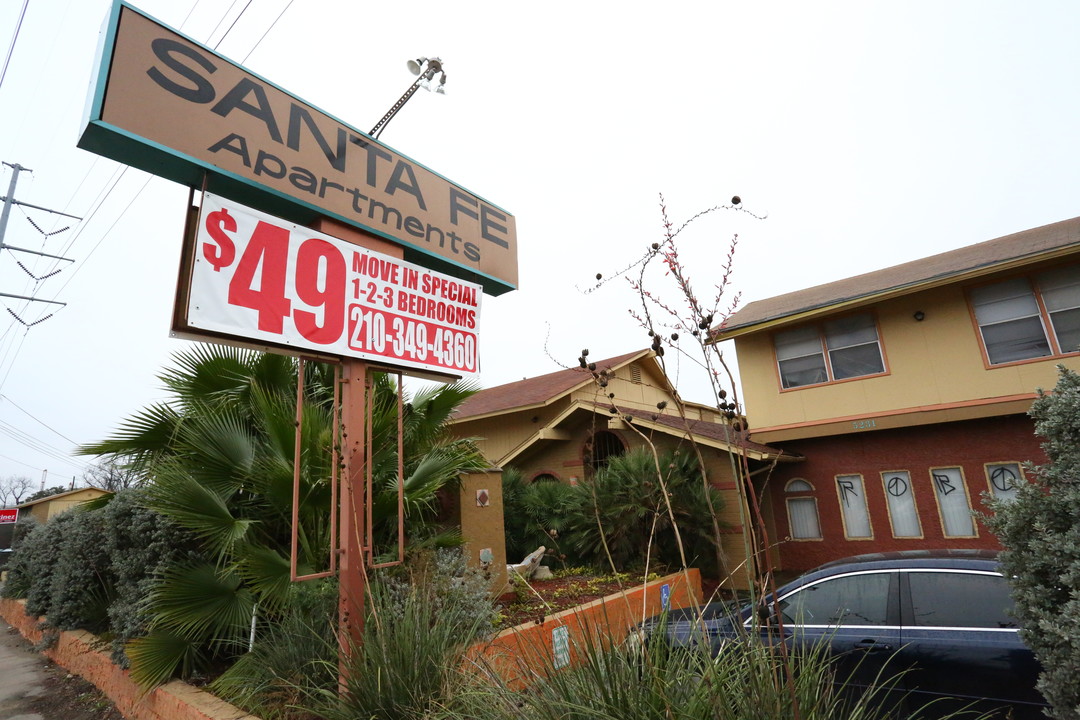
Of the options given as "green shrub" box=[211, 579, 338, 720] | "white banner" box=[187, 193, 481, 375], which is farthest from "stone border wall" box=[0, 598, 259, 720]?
"white banner" box=[187, 193, 481, 375]

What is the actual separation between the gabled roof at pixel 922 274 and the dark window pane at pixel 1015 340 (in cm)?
115

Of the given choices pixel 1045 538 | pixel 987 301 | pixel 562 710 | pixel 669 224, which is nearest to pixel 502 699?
pixel 562 710

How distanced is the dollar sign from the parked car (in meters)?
3.84

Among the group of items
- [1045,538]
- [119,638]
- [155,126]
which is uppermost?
[155,126]

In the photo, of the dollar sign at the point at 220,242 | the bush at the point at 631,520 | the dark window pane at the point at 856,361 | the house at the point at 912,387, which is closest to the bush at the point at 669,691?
the dollar sign at the point at 220,242

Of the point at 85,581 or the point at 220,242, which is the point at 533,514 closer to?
the point at 85,581

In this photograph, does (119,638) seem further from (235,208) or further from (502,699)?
(502,699)

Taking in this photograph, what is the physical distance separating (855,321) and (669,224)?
11970mm

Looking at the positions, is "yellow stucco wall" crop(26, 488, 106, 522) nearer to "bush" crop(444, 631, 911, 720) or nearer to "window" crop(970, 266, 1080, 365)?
"bush" crop(444, 631, 911, 720)

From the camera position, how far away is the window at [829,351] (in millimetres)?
12250

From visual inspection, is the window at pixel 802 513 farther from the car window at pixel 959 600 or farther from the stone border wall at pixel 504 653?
the car window at pixel 959 600

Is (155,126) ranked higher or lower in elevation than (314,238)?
higher

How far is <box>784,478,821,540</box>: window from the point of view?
1230 centimetres

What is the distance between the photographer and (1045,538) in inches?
116
